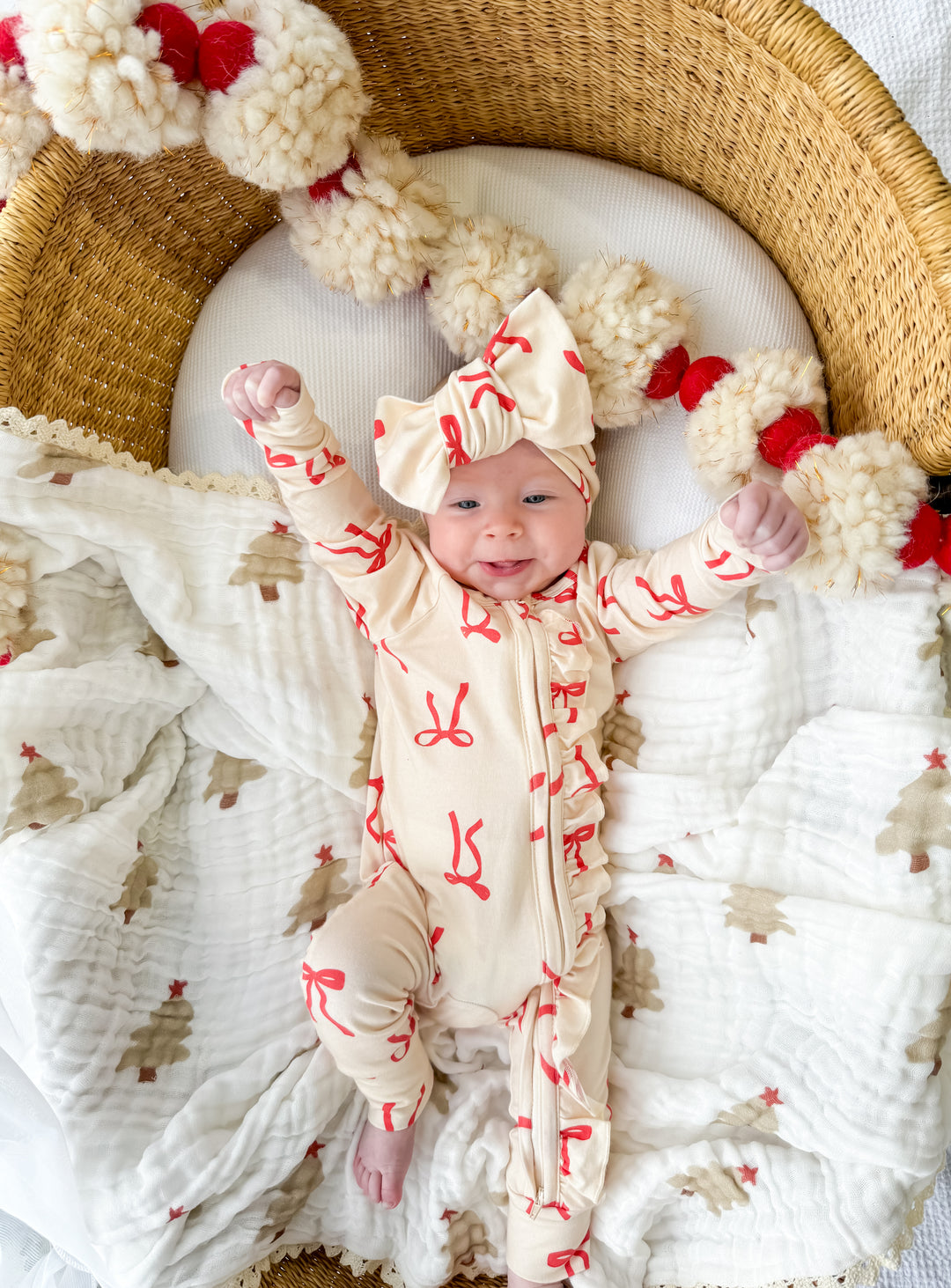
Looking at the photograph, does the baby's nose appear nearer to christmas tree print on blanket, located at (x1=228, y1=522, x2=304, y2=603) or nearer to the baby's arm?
the baby's arm

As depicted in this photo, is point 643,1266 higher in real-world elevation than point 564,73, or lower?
lower

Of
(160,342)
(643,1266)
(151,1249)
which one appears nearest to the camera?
(151,1249)

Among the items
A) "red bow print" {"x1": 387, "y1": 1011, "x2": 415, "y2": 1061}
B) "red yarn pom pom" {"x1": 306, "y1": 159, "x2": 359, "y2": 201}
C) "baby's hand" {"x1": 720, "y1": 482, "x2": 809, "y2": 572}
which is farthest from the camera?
"red yarn pom pom" {"x1": 306, "y1": 159, "x2": 359, "y2": 201}

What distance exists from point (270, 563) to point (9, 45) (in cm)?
62

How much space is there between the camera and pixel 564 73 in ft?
3.86

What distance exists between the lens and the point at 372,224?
1133mm

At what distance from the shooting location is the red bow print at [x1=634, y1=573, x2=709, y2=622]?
1061 millimetres

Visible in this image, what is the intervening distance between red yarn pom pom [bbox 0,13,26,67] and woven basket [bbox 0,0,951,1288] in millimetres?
92

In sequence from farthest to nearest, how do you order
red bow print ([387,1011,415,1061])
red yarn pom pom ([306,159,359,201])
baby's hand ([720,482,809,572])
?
red yarn pom pom ([306,159,359,201]), red bow print ([387,1011,415,1061]), baby's hand ([720,482,809,572])

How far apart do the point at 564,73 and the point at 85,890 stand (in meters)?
1.15

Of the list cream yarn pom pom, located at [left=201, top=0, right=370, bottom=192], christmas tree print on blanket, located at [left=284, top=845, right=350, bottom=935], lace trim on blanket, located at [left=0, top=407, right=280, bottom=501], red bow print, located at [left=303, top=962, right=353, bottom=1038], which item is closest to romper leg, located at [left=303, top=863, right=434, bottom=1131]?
red bow print, located at [left=303, top=962, right=353, bottom=1038]

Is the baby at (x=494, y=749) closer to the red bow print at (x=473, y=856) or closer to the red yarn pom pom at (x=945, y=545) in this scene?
the red bow print at (x=473, y=856)

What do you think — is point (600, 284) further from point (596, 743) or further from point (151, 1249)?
point (151, 1249)

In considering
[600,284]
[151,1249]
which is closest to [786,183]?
[600,284]
